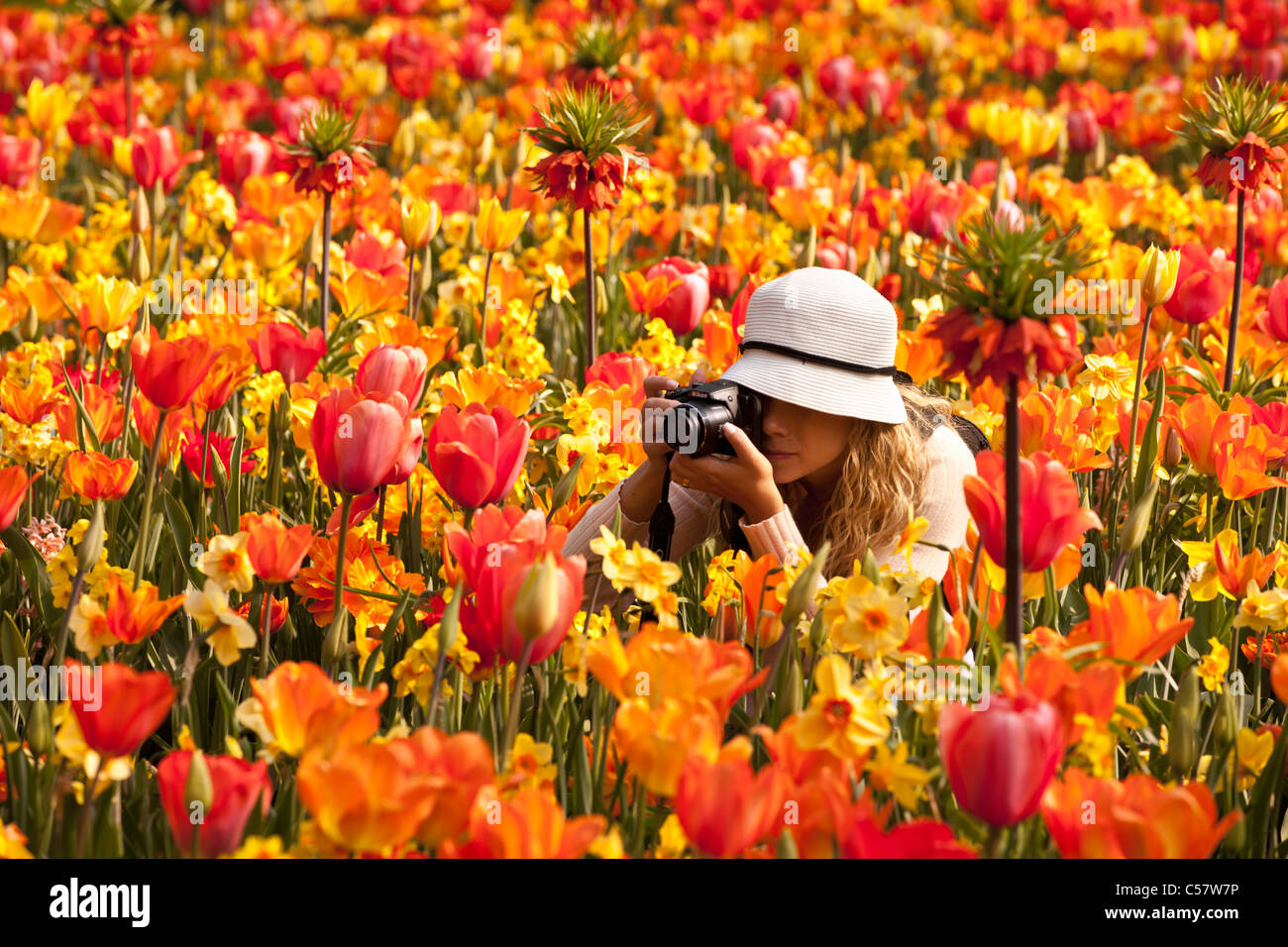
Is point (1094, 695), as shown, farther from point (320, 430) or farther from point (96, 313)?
point (96, 313)

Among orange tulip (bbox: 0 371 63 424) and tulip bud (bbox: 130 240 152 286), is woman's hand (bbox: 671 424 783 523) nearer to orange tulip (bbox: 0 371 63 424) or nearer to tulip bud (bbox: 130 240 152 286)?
orange tulip (bbox: 0 371 63 424)

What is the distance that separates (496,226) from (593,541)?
7.07 feet

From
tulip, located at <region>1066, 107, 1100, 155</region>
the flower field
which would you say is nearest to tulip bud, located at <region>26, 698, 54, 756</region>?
the flower field

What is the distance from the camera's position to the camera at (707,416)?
7.57 feet

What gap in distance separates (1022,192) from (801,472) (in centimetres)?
381

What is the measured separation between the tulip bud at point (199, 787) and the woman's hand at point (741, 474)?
107 cm

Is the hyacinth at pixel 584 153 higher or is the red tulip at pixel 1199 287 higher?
the hyacinth at pixel 584 153

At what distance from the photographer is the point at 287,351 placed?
3.14 metres

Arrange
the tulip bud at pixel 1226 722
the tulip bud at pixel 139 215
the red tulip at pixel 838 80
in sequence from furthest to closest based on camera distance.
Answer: the red tulip at pixel 838 80 < the tulip bud at pixel 139 215 < the tulip bud at pixel 1226 722

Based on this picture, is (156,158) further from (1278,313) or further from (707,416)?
(1278,313)

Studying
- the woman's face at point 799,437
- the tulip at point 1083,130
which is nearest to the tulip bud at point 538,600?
the woman's face at point 799,437

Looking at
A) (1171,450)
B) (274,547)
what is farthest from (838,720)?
(1171,450)

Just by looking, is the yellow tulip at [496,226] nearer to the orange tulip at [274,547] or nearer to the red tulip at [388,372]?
the red tulip at [388,372]
